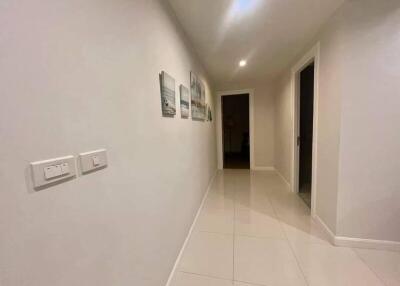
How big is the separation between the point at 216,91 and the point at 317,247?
13.2 ft

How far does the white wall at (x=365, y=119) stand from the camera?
1675 mm

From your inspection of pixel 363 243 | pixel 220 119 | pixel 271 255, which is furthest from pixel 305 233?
pixel 220 119

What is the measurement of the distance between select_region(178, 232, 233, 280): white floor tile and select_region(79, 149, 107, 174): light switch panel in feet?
4.43

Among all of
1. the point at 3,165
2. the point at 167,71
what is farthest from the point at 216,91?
the point at 3,165

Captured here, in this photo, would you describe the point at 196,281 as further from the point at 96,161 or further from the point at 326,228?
the point at 326,228

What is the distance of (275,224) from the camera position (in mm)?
2354

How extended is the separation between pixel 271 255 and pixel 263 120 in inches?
144

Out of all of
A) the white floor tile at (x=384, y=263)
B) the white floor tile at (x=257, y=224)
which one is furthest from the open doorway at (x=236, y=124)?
the white floor tile at (x=384, y=263)

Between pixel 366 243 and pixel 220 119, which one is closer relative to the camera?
pixel 366 243

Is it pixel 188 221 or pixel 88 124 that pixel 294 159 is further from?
pixel 88 124

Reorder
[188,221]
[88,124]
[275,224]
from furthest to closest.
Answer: [275,224] → [188,221] → [88,124]

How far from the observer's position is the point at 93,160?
0.76 metres

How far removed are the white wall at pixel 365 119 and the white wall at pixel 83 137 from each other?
1705 mm

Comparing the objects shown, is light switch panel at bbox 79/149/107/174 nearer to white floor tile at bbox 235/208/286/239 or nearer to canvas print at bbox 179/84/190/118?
canvas print at bbox 179/84/190/118
